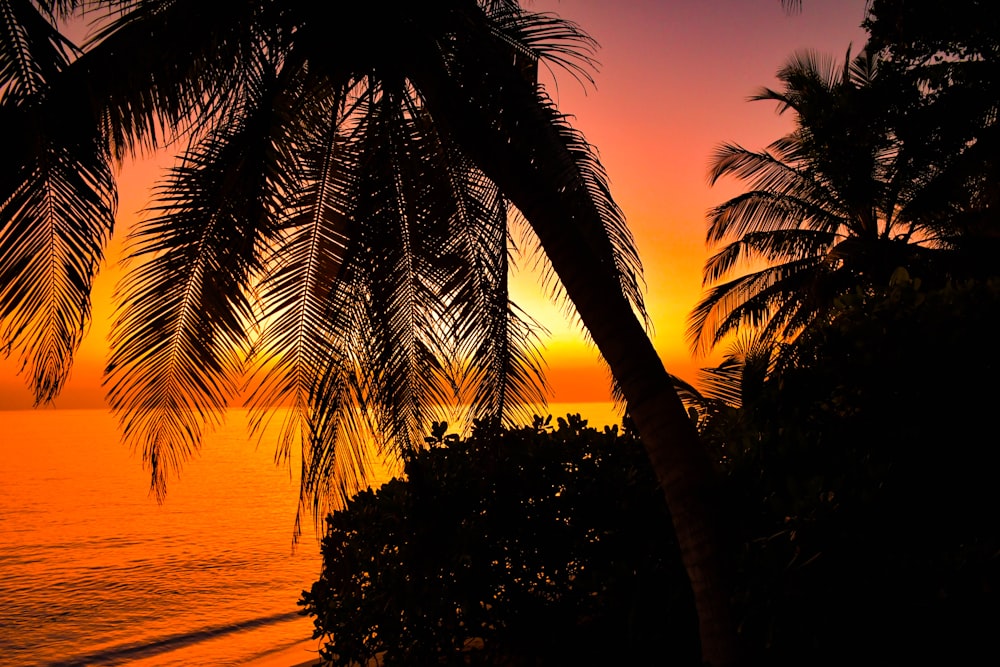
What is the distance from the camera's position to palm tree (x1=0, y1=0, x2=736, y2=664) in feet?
11.2

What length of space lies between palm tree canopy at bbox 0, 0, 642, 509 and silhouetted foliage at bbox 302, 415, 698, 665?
1.52ft

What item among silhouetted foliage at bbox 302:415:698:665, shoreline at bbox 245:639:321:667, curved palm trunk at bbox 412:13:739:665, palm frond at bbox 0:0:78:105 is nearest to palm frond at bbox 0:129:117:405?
palm frond at bbox 0:0:78:105

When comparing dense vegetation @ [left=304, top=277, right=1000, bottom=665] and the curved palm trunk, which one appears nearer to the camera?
the curved palm trunk

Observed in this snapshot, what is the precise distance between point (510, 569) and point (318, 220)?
2542 millimetres

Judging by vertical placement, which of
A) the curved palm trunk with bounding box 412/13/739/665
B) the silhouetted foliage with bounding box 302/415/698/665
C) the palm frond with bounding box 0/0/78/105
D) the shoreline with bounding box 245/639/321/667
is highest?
the palm frond with bounding box 0/0/78/105

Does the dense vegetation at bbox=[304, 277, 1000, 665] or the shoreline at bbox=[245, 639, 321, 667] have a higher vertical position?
the dense vegetation at bbox=[304, 277, 1000, 665]

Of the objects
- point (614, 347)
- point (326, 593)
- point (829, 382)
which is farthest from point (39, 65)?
point (829, 382)

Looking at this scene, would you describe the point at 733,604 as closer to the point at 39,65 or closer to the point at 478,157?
the point at 478,157

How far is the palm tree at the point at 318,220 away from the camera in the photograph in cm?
342

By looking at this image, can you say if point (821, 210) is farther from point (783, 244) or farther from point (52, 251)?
point (52, 251)

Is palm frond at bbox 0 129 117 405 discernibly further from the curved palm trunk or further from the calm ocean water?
the calm ocean water

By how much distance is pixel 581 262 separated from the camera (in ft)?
11.7

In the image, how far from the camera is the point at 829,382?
4.55m

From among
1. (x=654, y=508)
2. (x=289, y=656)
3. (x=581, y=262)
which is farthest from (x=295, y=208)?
(x=289, y=656)
